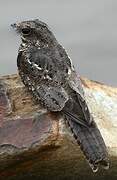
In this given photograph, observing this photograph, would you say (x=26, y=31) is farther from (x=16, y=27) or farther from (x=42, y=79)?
(x=42, y=79)

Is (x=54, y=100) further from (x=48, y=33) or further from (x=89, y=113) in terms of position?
(x=48, y=33)

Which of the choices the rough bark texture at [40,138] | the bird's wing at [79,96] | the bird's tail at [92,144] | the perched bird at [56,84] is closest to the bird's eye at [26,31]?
the perched bird at [56,84]

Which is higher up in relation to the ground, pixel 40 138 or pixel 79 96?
pixel 79 96

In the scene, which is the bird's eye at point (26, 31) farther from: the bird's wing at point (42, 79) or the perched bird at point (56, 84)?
the bird's wing at point (42, 79)

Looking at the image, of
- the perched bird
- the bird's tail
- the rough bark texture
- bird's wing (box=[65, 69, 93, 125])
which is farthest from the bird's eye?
the bird's tail

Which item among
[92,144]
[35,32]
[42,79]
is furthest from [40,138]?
[35,32]

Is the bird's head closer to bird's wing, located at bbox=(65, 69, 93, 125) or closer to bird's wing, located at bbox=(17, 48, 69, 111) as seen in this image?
bird's wing, located at bbox=(17, 48, 69, 111)

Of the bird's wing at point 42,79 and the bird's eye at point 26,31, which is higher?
the bird's eye at point 26,31
